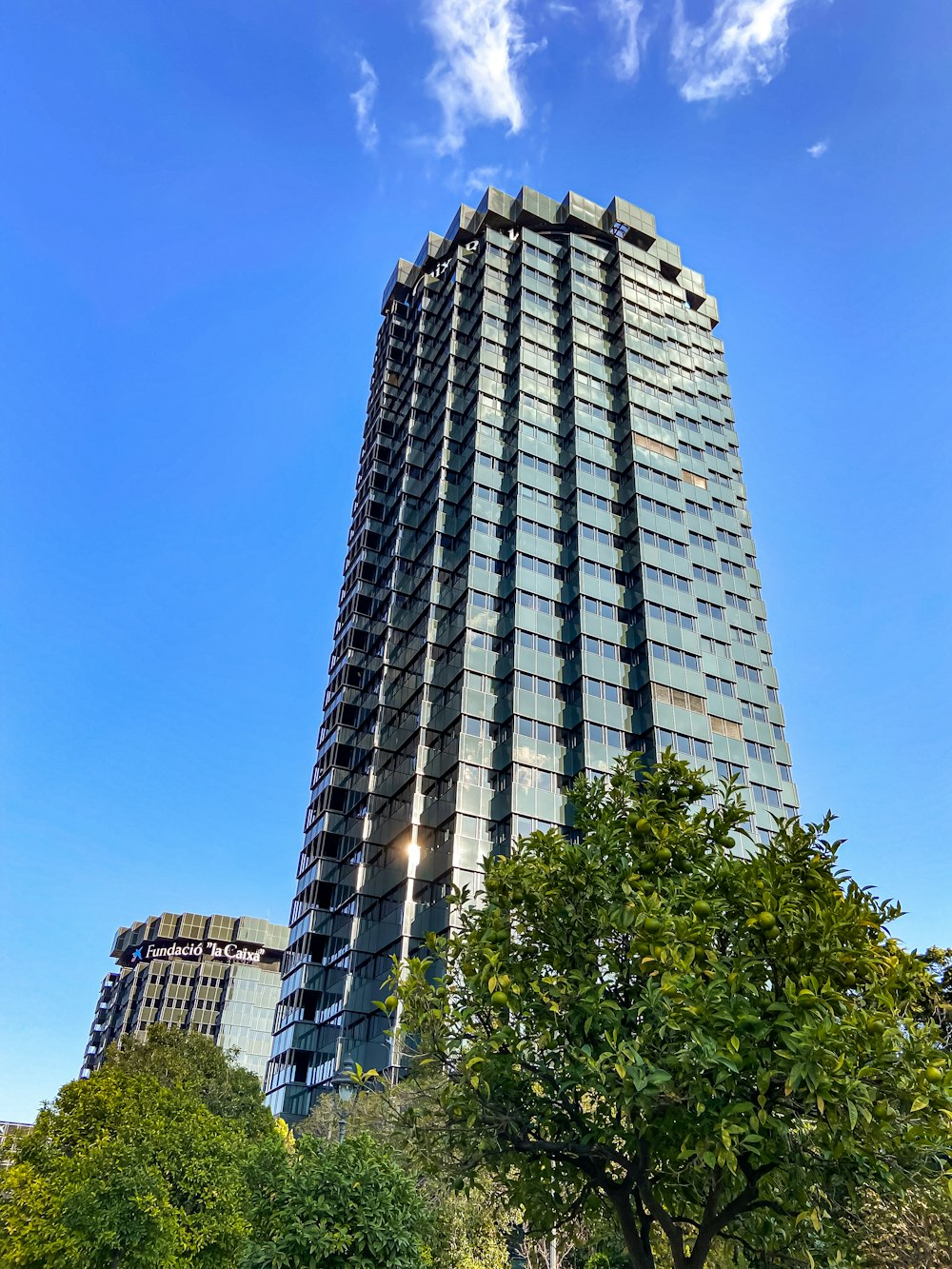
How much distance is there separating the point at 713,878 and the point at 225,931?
5954 inches

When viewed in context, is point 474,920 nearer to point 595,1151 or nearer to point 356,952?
point 595,1151

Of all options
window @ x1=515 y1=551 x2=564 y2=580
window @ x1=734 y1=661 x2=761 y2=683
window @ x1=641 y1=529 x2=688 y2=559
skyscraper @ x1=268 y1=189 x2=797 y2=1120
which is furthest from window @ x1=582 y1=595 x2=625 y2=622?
window @ x1=734 y1=661 x2=761 y2=683

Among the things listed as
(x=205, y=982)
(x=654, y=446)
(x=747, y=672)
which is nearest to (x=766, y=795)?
(x=747, y=672)

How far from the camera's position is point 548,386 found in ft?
242

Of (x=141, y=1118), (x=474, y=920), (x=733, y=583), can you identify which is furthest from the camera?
(x=733, y=583)

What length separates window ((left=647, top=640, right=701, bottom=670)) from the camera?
6269cm

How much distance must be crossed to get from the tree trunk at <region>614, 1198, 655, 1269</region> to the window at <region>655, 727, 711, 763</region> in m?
48.9

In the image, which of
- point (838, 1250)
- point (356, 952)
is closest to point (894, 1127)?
point (838, 1250)

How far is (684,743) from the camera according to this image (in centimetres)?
5962

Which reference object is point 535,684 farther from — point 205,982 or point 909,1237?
point 205,982

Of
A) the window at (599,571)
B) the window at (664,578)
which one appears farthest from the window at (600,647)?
the window at (664,578)

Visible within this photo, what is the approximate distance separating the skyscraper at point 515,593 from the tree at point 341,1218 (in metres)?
36.4

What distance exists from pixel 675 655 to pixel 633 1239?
54.9 m

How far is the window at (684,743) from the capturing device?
5912 cm
